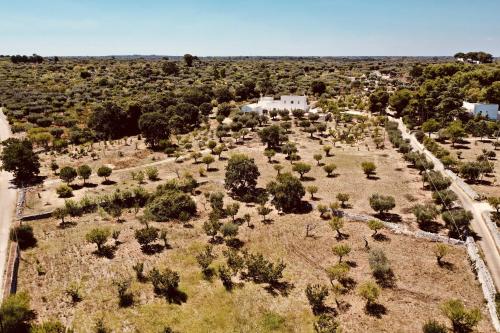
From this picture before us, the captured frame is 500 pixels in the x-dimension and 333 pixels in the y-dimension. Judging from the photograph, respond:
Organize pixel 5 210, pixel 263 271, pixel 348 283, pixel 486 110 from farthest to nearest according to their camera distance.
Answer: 1. pixel 486 110
2. pixel 5 210
3. pixel 348 283
4. pixel 263 271

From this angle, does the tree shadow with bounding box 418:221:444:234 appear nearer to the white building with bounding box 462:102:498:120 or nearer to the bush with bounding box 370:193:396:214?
the bush with bounding box 370:193:396:214

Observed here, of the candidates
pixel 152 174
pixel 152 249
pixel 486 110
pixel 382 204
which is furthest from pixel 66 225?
pixel 486 110

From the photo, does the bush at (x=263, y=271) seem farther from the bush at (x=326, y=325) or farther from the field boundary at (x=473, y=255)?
the field boundary at (x=473, y=255)

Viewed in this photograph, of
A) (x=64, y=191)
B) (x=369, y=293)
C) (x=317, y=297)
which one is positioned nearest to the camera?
(x=369, y=293)

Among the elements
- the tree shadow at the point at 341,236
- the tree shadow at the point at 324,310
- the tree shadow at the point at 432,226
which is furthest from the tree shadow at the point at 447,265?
the tree shadow at the point at 324,310

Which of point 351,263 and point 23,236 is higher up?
point 23,236

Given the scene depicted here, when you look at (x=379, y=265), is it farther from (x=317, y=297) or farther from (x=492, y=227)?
(x=492, y=227)
